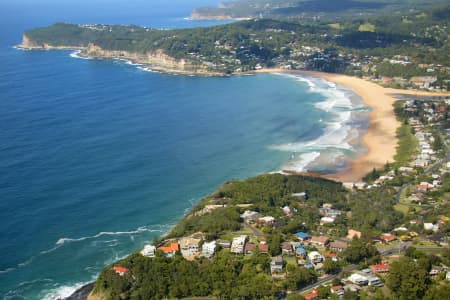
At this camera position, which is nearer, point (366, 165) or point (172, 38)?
point (366, 165)

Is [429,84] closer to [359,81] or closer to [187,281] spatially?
[359,81]

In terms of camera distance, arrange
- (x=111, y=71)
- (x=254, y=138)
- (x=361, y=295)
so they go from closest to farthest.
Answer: (x=361, y=295)
(x=254, y=138)
(x=111, y=71)

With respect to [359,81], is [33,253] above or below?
below

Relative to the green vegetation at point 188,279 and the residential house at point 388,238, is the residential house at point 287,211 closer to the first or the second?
the residential house at point 388,238

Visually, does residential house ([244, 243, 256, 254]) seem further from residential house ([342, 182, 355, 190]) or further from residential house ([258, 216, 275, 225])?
residential house ([342, 182, 355, 190])

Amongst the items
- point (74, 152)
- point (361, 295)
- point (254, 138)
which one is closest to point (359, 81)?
point (254, 138)

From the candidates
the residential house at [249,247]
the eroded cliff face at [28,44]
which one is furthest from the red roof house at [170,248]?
the eroded cliff face at [28,44]

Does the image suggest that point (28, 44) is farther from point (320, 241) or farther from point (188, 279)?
point (320, 241)

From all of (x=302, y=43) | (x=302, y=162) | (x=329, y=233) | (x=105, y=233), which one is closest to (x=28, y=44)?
(x=302, y=43)
